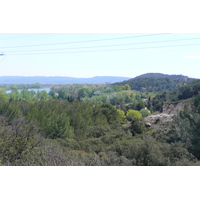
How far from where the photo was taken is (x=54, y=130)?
79.5ft

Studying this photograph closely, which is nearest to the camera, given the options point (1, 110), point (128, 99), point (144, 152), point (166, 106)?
point (144, 152)

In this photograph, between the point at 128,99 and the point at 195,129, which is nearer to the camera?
the point at 195,129

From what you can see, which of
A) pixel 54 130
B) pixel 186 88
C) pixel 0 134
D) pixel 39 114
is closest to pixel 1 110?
pixel 39 114

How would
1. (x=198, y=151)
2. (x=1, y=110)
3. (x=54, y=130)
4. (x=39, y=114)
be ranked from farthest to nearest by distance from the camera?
1. (x=1, y=110)
2. (x=39, y=114)
3. (x=54, y=130)
4. (x=198, y=151)

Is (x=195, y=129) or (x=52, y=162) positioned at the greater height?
(x=52, y=162)

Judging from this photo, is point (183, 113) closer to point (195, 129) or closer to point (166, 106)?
point (195, 129)

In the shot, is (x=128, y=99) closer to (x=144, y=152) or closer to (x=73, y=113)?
(x=73, y=113)

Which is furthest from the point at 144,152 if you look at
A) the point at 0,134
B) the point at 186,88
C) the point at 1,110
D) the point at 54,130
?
the point at 186,88

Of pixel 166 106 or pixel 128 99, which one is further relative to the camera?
pixel 128 99

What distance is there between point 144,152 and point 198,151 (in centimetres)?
606

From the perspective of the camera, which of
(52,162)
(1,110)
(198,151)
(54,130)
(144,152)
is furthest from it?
(1,110)

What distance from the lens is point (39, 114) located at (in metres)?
26.3

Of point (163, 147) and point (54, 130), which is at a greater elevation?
point (163, 147)

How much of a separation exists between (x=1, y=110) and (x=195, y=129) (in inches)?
926
